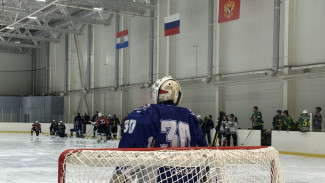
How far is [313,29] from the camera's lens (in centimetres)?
1368

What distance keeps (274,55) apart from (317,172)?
6518 mm

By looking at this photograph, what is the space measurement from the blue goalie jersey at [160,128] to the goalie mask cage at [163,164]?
20cm

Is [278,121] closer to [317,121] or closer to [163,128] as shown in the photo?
[317,121]

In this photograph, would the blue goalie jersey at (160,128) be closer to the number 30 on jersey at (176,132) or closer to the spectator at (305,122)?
the number 30 on jersey at (176,132)

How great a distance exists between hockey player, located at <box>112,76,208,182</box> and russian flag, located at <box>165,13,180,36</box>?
44.5 ft

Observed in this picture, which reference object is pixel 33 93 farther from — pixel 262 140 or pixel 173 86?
pixel 173 86

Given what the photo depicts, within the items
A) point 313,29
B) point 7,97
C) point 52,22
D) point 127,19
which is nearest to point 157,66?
point 127,19

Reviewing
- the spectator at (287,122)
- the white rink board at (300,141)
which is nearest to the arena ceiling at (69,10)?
the spectator at (287,122)

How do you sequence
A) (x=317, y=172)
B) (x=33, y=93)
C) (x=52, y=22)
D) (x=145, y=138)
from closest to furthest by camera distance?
1. (x=145, y=138)
2. (x=317, y=172)
3. (x=52, y=22)
4. (x=33, y=93)

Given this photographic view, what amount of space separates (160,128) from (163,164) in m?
0.47

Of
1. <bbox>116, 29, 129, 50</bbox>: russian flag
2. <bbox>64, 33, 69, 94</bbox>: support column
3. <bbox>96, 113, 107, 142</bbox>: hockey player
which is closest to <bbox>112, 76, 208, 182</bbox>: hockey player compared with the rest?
<bbox>96, 113, 107, 142</bbox>: hockey player

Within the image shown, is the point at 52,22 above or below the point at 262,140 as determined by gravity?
above

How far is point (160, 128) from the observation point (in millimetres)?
2314

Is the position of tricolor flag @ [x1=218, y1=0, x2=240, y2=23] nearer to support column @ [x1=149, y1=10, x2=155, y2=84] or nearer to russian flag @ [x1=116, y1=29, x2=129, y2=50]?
russian flag @ [x1=116, y1=29, x2=129, y2=50]
